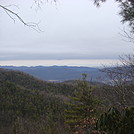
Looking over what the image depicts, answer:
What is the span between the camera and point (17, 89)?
2362cm

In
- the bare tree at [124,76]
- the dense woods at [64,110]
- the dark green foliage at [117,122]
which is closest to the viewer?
the dark green foliage at [117,122]

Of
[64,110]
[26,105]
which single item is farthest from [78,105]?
[26,105]

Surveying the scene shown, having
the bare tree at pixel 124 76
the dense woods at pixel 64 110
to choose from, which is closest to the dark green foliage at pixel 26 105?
the dense woods at pixel 64 110

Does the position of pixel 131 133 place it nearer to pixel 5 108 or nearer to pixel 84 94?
pixel 84 94

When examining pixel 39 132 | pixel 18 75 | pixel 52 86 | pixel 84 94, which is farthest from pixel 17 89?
pixel 39 132

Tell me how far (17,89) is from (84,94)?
46.1ft

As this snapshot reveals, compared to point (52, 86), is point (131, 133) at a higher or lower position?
higher

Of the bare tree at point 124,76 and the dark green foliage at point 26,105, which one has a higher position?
the bare tree at point 124,76

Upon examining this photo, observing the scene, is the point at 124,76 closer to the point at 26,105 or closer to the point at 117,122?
the point at 117,122

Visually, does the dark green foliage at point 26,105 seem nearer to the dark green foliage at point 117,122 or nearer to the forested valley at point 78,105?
the forested valley at point 78,105

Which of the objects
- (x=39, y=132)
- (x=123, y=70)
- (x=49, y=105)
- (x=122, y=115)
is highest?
(x=123, y=70)

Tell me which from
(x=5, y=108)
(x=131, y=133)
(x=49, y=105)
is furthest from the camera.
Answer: (x=49, y=105)

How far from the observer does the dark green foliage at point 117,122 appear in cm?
323

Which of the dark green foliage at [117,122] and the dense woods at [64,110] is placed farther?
the dense woods at [64,110]
